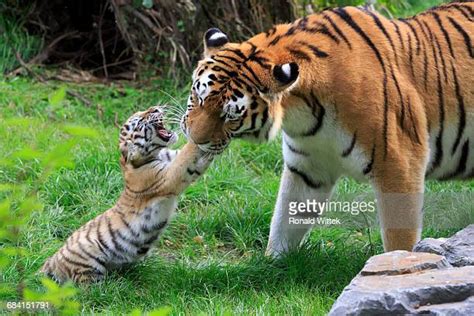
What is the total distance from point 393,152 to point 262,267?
112 cm

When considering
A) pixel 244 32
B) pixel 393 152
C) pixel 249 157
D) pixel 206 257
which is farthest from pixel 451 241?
pixel 244 32

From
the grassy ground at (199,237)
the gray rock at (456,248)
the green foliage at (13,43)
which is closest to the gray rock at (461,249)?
the gray rock at (456,248)

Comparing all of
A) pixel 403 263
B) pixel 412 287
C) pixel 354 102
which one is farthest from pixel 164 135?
pixel 412 287

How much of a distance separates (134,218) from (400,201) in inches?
63.0

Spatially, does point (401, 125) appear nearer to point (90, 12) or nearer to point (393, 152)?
point (393, 152)

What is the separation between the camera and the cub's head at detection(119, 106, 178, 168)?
231 inches

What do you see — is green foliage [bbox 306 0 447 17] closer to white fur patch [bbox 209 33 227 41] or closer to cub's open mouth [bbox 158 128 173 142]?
cub's open mouth [bbox 158 128 173 142]

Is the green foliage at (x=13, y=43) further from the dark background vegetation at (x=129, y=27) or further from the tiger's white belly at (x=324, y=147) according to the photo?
the tiger's white belly at (x=324, y=147)

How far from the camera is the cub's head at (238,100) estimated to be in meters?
4.92

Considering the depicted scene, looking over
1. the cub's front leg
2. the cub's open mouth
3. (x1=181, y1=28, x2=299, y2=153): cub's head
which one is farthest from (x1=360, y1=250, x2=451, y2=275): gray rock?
the cub's open mouth

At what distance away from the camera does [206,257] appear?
6094 mm

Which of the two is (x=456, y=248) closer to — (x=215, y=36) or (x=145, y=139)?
(x=215, y=36)

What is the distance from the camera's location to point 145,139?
5.87m

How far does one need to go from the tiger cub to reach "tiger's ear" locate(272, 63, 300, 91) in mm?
919
